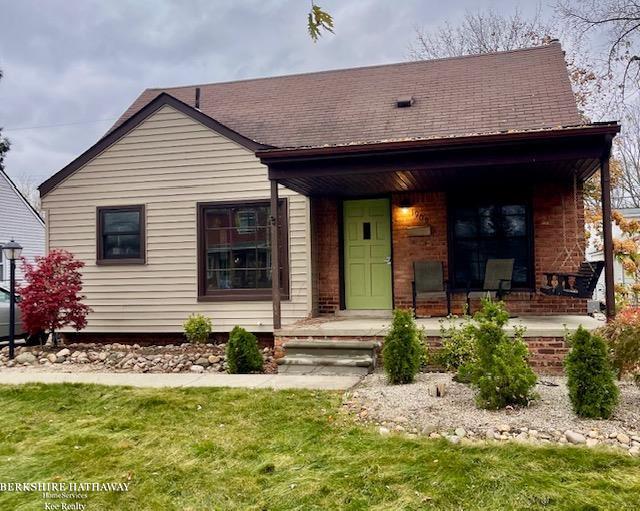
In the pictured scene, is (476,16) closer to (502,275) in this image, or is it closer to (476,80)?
(476,80)

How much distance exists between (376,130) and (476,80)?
96.6 inches

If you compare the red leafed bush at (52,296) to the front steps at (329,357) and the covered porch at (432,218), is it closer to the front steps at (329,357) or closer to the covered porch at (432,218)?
the covered porch at (432,218)

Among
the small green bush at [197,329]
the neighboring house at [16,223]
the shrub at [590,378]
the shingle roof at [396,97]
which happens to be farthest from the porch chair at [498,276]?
the neighboring house at [16,223]

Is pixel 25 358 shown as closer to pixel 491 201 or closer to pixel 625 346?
pixel 491 201

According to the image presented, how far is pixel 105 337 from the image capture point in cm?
937

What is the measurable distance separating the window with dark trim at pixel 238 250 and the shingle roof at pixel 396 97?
1.33m

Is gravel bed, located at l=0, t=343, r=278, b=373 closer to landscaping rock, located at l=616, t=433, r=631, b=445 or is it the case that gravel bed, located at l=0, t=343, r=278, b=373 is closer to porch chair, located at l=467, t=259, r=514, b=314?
porch chair, located at l=467, t=259, r=514, b=314

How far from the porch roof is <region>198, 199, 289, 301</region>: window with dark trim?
112 centimetres

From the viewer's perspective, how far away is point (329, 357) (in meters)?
6.39

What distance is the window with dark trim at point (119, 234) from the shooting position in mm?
9234

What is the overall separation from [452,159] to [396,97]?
3784mm

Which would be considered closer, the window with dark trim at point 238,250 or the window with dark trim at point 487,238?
Result: the window with dark trim at point 487,238

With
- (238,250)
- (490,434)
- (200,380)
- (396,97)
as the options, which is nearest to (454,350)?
(490,434)

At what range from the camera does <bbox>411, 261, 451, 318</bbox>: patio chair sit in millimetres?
8078
